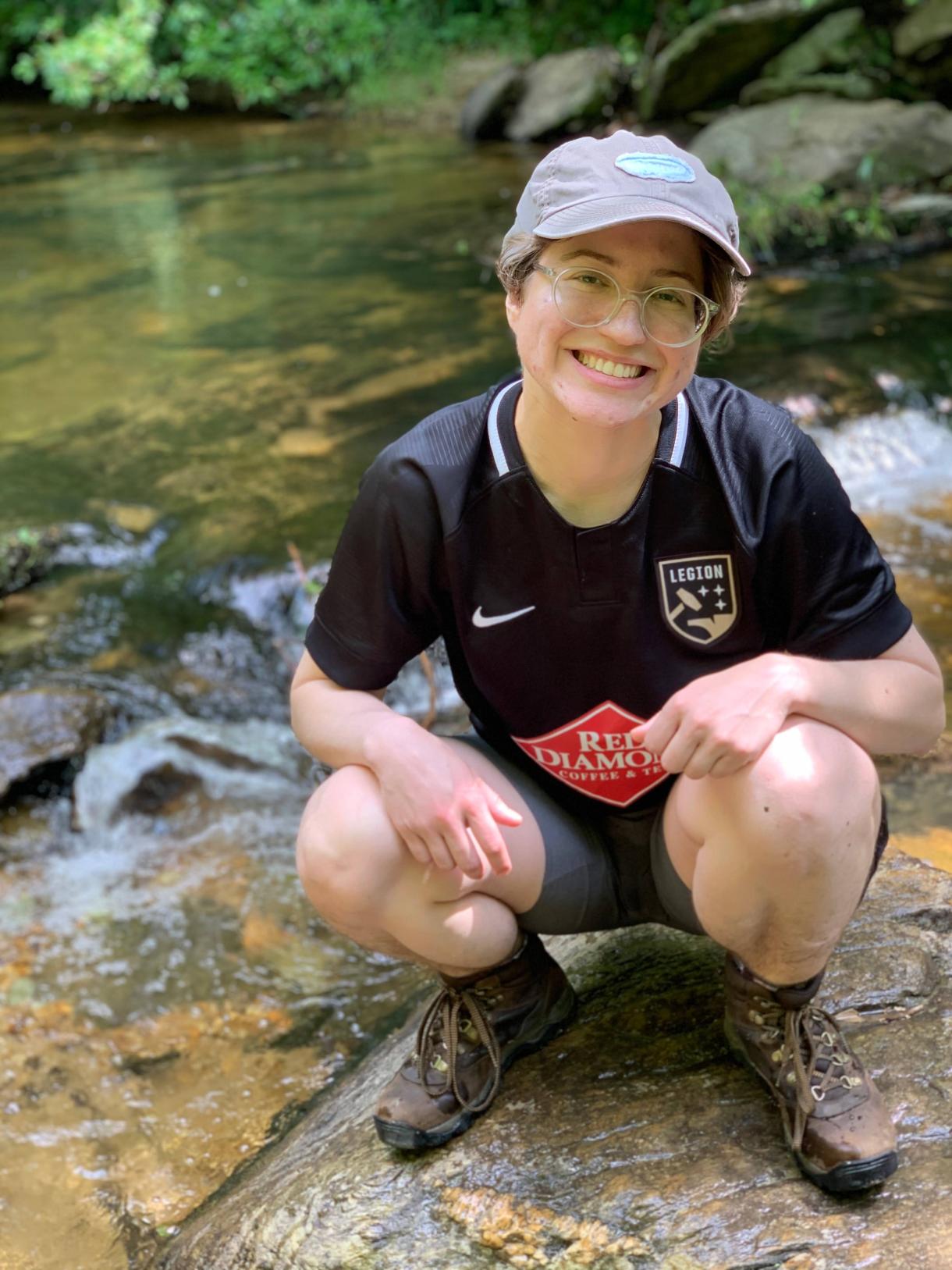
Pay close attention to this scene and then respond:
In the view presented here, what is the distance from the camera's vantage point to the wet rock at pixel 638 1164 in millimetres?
1695

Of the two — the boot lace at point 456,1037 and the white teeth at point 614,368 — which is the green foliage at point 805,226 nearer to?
the white teeth at point 614,368

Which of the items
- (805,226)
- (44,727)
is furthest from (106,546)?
(805,226)

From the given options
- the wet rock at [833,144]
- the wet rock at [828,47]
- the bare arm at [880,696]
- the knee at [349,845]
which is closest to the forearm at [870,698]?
the bare arm at [880,696]

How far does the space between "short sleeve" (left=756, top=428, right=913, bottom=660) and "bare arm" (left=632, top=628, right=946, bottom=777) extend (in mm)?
43

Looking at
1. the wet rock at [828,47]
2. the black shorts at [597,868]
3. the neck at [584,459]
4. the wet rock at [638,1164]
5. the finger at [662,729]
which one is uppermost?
the neck at [584,459]

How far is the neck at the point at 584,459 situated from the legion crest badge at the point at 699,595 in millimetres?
120

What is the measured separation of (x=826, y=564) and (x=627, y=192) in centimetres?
57

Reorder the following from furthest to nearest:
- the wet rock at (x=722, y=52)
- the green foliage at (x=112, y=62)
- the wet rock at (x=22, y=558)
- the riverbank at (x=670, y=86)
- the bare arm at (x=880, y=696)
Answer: the green foliage at (x=112, y=62), the wet rock at (x=722, y=52), the riverbank at (x=670, y=86), the wet rock at (x=22, y=558), the bare arm at (x=880, y=696)

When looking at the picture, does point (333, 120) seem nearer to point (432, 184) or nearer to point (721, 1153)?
point (432, 184)

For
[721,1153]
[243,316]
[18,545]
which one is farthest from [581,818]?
[243,316]

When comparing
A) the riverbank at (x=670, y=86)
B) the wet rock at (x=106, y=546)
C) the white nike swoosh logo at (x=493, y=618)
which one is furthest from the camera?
the riverbank at (x=670, y=86)

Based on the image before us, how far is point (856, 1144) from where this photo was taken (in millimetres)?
1691

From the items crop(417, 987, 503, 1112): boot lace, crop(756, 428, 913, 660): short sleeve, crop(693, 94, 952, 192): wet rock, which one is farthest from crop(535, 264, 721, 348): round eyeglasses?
crop(693, 94, 952, 192): wet rock

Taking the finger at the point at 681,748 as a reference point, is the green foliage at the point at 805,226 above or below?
below
